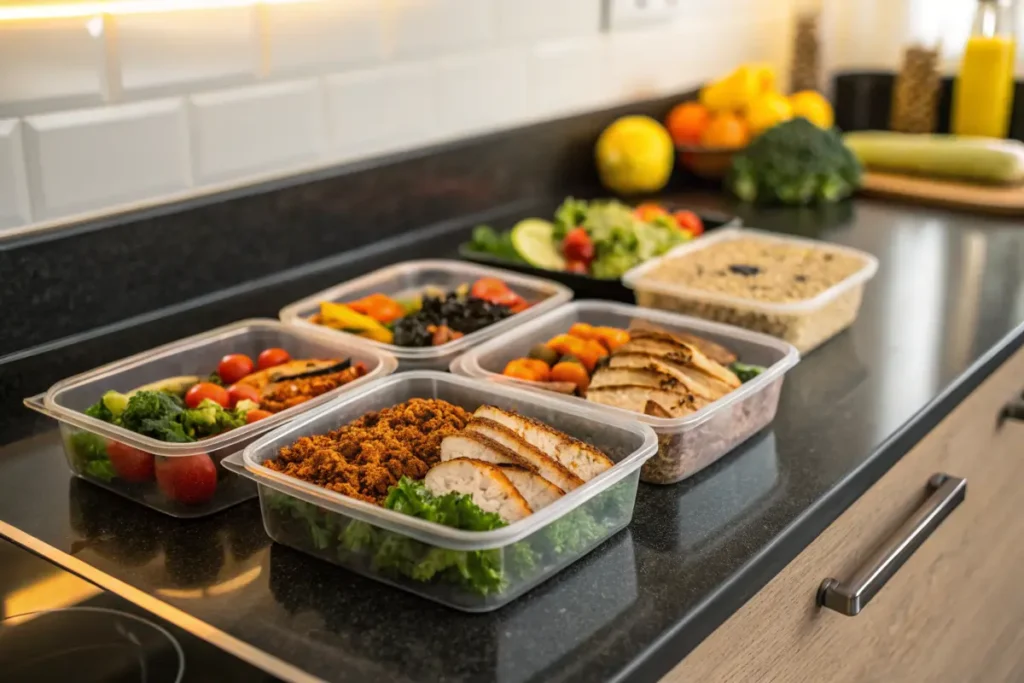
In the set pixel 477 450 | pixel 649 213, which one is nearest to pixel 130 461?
pixel 477 450

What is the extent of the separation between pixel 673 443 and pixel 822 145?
3.99 feet

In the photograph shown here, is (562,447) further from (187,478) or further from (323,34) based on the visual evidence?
(323,34)

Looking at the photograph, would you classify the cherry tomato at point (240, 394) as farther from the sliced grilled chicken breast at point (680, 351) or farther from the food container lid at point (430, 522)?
the sliced grilled chicken breast at point (680, 351)

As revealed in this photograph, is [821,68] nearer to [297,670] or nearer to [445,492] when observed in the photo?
[445,492]

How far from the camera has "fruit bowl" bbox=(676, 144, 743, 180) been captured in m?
2.23

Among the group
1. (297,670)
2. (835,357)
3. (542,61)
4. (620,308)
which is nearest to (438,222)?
(542,61)

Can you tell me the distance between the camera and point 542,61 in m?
2.03

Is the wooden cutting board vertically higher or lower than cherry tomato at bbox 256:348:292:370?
higher

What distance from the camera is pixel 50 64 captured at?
4.26ft

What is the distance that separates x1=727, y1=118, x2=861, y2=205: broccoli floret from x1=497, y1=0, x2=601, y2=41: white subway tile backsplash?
382 mm

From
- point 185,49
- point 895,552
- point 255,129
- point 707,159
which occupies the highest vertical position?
point 185,49

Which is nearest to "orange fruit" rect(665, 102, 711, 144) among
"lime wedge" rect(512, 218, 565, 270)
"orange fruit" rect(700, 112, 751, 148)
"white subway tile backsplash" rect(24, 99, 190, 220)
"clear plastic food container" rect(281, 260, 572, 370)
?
"orange fruit" rect(700, 112, 751, 148)

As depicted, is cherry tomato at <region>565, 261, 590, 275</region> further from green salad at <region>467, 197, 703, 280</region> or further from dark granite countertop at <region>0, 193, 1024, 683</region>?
dark granite countertop at <region>0, 193, 1024, 683</region>

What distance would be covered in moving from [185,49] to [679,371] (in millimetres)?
759
